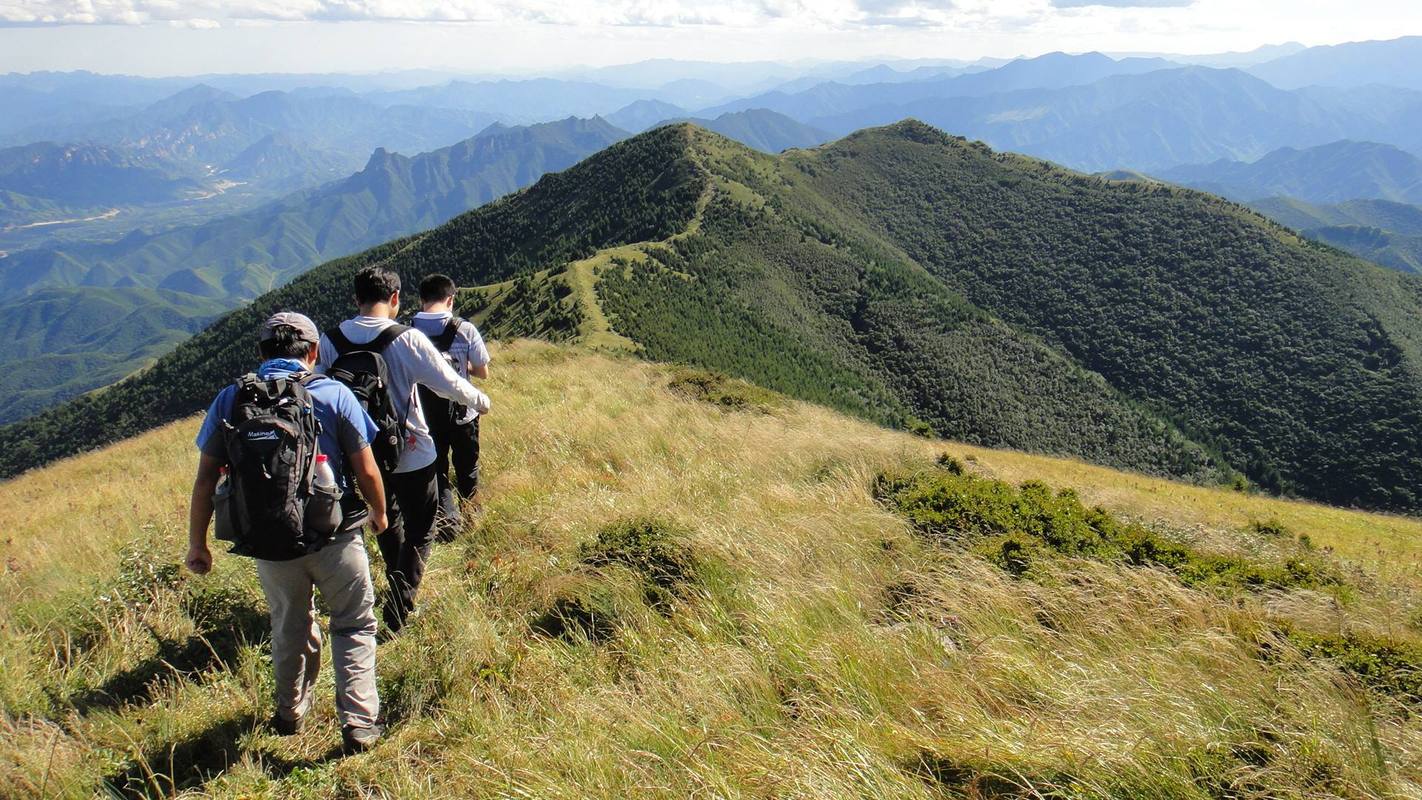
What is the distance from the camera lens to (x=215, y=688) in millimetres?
3395

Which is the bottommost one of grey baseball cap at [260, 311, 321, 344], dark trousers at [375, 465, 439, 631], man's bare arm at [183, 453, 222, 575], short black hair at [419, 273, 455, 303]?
dark trousers at [375, 465, 439, 631]

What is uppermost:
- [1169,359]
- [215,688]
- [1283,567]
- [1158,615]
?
[1158,615]

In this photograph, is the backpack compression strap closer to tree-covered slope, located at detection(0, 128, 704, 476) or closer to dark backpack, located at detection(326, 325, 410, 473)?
dark backpack, located at detection(326, 325, 410, 473)

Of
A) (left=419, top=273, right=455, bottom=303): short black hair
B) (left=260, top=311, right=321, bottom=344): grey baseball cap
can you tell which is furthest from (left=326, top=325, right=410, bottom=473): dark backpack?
(left=419, top=273, right=455, bottom=303): short black hair

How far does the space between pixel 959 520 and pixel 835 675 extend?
8.72ft

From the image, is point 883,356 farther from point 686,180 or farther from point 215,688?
point 215,688

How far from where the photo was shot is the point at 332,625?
10.6ft

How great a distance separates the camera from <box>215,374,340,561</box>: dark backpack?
2.82 m

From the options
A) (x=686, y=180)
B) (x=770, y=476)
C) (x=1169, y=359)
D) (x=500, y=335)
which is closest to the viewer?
(x=770, y=476)

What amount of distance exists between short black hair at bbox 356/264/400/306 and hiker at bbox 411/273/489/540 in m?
1.04

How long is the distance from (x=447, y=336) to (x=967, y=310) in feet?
310

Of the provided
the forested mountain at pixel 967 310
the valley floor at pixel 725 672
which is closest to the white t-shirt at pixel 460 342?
the valley floor at pixel 725 672

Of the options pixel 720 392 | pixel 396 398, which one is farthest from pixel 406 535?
pixel 720 392

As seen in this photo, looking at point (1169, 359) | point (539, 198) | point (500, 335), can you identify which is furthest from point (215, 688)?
point (539, 198)
